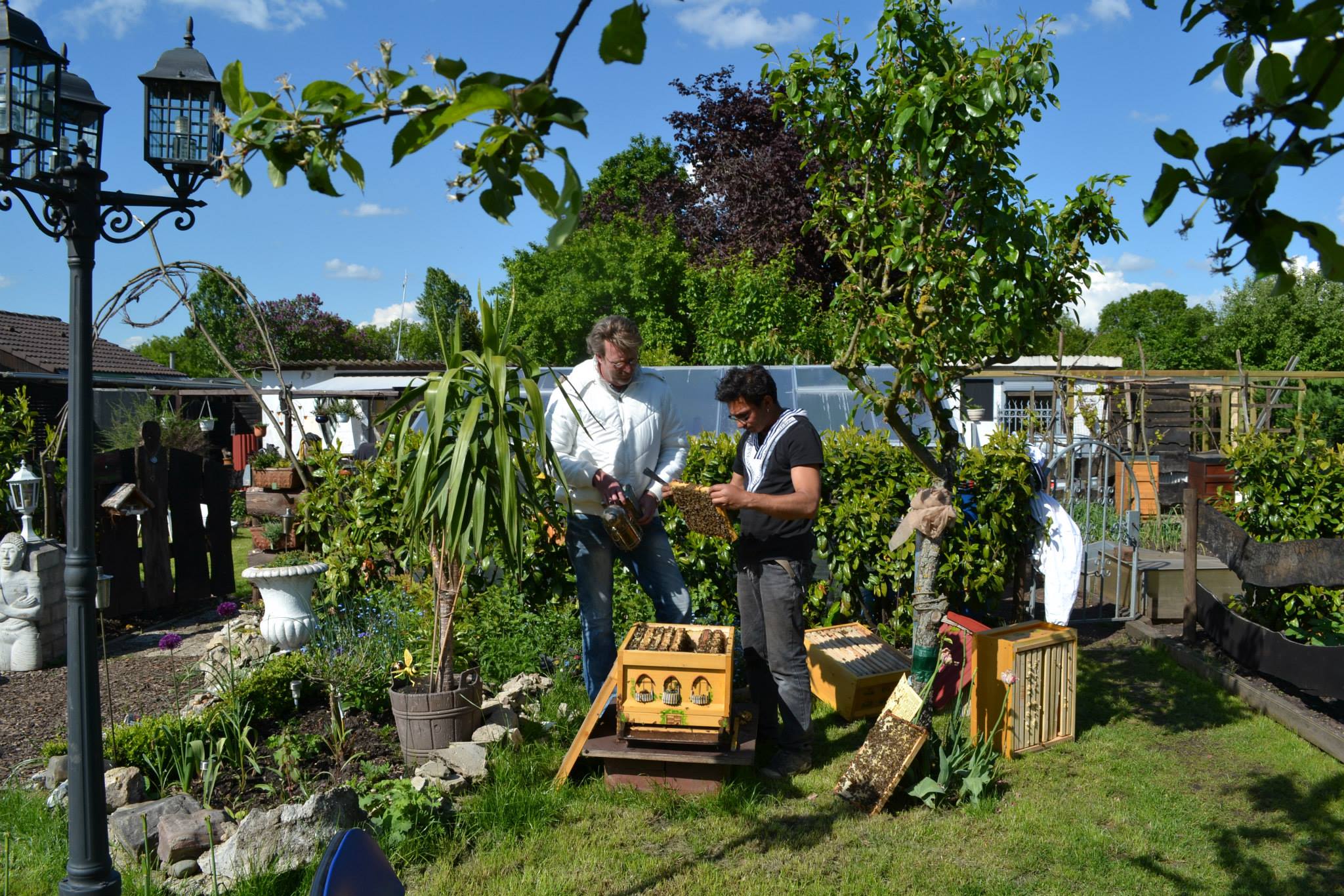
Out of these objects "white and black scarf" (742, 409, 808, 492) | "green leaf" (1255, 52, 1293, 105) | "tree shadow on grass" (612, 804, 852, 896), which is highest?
"green leaf" (1255, 52, 1293, 105)

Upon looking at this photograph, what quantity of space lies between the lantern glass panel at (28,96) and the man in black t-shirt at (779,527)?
257 centimetres

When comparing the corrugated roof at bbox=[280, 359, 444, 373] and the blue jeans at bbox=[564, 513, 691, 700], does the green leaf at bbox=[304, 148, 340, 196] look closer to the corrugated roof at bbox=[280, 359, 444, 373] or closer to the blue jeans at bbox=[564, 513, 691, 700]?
the blue jeans at bbox=[564, 513, 691, 700]

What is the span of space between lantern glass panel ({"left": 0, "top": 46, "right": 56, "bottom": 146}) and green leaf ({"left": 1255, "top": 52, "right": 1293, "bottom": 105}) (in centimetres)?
306


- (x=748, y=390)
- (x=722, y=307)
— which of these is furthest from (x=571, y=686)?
Answer: (x=722, y=307)

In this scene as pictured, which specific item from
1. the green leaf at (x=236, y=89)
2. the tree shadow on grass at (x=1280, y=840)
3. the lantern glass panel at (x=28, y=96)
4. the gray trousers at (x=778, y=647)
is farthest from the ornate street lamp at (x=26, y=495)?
the tree shadow on grass at (x=1280, y=840)

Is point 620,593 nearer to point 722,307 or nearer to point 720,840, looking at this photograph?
point 720,840

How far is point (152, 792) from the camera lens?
12.6ft

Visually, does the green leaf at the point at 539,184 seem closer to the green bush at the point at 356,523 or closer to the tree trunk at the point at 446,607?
the tree trunk at the point at 446,607

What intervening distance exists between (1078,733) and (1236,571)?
5.58 feet

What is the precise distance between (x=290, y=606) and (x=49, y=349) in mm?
19348

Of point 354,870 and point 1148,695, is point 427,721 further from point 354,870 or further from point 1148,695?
point 1148,695

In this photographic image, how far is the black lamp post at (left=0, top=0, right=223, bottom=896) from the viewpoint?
2.73 m

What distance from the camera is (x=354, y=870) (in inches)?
62.7

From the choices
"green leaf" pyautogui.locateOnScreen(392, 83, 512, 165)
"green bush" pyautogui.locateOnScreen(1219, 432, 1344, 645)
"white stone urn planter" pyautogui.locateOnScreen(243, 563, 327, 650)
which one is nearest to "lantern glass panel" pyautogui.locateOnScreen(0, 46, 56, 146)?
"green leaf" pyautogui.locateOnScreen(392, 83, 512, 165)
